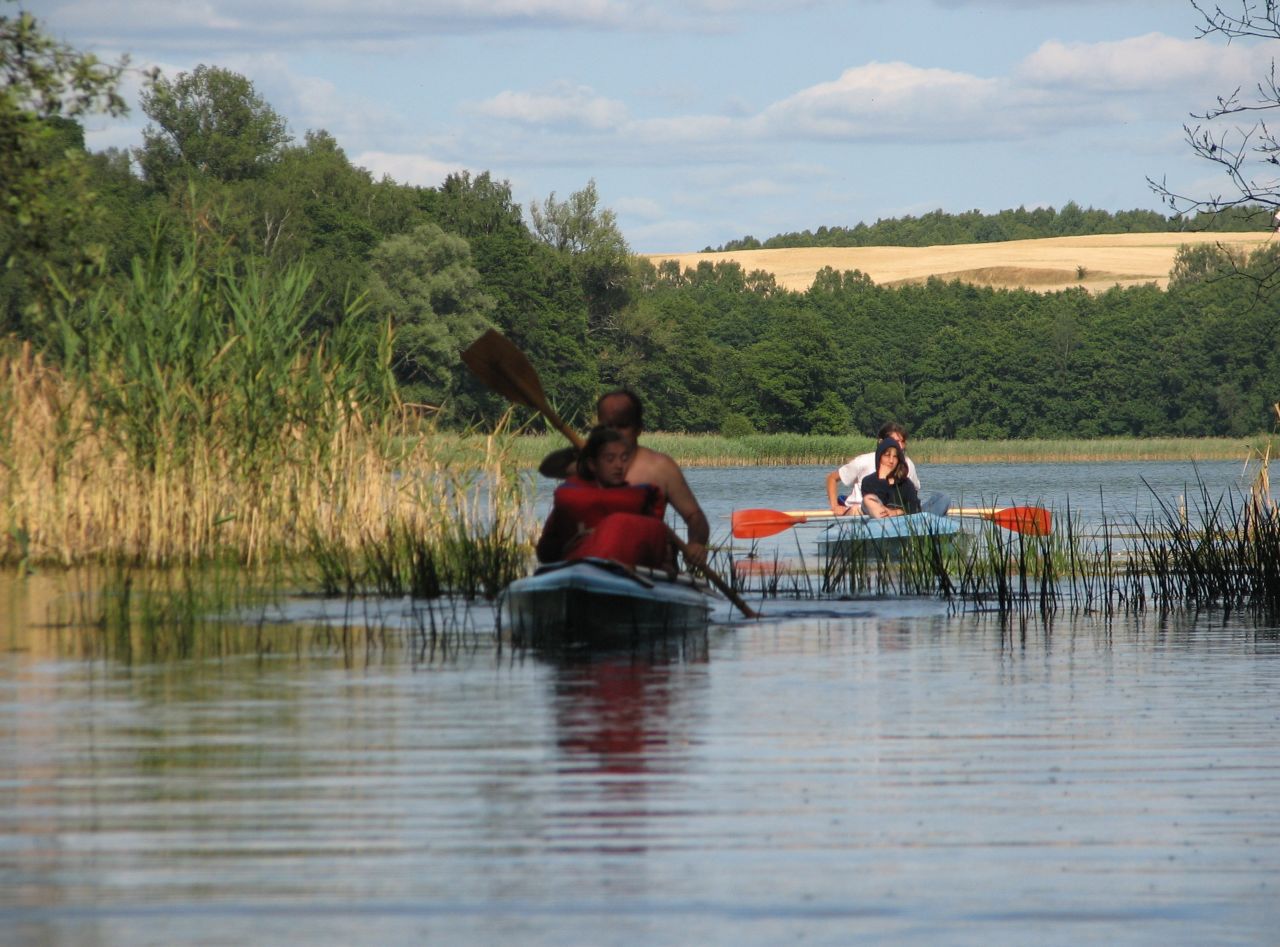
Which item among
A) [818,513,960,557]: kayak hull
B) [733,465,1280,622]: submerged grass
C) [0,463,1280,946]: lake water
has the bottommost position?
[0,463,1280,946]: lake water

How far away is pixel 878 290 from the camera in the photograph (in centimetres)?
9619

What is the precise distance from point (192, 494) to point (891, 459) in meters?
5.63

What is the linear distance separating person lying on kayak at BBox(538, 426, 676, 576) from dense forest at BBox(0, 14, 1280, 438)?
132 feet

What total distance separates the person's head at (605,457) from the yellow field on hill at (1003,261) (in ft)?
318

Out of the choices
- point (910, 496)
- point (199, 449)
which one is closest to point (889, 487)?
point (910, 496)

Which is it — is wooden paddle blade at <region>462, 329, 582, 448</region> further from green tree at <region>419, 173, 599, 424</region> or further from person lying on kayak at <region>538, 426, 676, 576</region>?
green tree at <region>419, 173, 599, 424</region>

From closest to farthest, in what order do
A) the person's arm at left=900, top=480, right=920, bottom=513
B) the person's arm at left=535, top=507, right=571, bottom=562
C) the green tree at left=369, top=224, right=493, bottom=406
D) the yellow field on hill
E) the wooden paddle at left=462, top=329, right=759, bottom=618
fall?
the person's arm at left=535, top=507, right=571, bottom=562 < the wooden paddle at left=462, top=329, right=759, bottom=618 < the person's arm at left=900, top=480, right=920, bottom=513 < the green tree at left=369, top=224, right=493, bottom=406 < the yellow field on hill

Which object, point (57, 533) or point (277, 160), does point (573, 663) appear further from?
point (277, 160)

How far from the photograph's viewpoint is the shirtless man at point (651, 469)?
993 centimetres

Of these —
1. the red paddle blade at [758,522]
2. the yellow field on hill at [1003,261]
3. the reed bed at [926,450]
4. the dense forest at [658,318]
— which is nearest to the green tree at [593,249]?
the dense forest at [658,318]

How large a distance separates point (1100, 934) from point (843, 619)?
736 cm

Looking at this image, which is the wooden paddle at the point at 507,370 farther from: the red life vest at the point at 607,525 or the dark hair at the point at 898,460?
the dark hair at the point at 898,460

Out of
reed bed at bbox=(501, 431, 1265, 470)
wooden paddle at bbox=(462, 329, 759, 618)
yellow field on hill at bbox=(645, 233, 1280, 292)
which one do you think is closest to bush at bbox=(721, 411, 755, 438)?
reed bed at bbox=(501, 431, 1265, 470)

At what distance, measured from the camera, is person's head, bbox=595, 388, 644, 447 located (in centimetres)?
990
